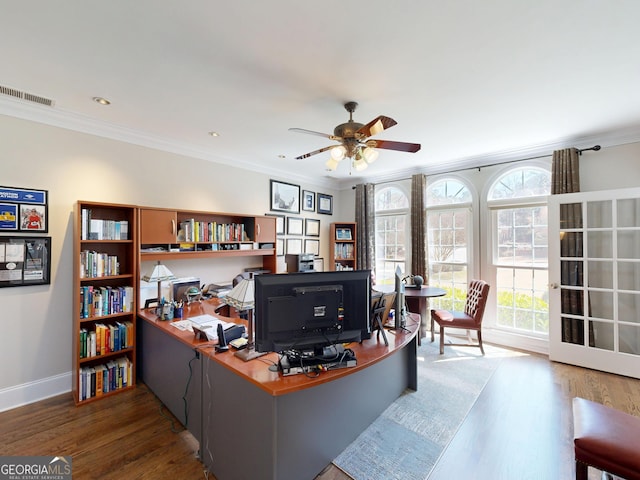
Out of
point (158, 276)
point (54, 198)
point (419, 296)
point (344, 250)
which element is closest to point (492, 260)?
point (419, 296)

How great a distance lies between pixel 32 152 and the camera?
101 inches

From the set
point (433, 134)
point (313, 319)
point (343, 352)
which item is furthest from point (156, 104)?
point (433, 134)

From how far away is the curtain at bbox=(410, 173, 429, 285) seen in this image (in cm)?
454

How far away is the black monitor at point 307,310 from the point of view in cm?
157

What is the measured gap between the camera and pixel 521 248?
394cm

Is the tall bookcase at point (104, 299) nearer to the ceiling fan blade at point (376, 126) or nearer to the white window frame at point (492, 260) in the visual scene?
the ceiling fan blade at point (376, 126)

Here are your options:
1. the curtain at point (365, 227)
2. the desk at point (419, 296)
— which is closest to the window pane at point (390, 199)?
the curtain at point (365, 227)

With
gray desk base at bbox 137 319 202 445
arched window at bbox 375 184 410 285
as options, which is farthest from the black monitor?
arched window at bbox 375 184 410 285

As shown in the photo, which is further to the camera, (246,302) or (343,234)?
(343,234)

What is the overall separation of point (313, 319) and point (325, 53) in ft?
5.65

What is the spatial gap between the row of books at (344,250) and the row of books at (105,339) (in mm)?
3485

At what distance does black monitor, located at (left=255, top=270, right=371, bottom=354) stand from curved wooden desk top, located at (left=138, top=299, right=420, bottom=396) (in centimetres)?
14

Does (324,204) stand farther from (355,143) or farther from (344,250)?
(355,143)

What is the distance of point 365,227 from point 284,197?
5.42 ft
